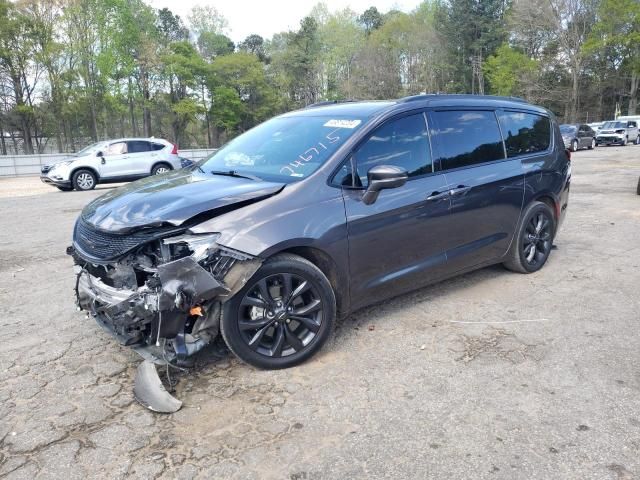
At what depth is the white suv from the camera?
15.4m

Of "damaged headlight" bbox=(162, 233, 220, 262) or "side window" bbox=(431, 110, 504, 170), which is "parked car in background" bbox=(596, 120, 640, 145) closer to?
"side window" bbox=(431, 110, 504, 170)

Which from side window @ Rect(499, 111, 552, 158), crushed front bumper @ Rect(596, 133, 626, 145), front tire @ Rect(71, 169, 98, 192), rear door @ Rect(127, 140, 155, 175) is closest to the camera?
side window @ Rect(499, 111, 552, 158)

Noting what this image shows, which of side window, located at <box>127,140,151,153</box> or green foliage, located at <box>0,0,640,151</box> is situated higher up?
green foliage, located at <box>0,0,640,151</box>

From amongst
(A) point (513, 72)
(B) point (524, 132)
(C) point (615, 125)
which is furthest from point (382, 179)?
(A) point (513, 72)

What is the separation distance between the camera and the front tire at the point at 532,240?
5.12 meters

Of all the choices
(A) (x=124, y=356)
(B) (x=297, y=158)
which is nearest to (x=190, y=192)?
(B) (x=297, y=158)

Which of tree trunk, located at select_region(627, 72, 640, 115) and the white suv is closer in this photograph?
the white suv

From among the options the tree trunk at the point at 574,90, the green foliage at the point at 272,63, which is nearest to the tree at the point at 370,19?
the green foliage at the point at 272,63

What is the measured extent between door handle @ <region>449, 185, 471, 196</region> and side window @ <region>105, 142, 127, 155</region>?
14.4 metres

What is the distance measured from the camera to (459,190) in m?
4.30

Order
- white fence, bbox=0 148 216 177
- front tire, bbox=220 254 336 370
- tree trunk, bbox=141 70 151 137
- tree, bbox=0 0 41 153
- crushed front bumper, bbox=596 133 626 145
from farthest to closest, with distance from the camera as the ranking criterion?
tree trunk, bbox=141 70 151 137
tree, bbox=0 0 41 153
crushed front bumper, bbox=596 133 626 145
white fence, bbox=0 148 216 177
front tire, bbox=220 254 336 370

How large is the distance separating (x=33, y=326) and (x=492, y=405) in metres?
3.59

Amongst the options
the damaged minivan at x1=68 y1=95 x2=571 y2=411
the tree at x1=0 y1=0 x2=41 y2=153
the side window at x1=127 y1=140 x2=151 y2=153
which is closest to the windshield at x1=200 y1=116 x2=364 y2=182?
the damaged minivan at x1=68 y1=95 x2=571 y2=411

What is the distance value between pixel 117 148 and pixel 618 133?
30.7 m
